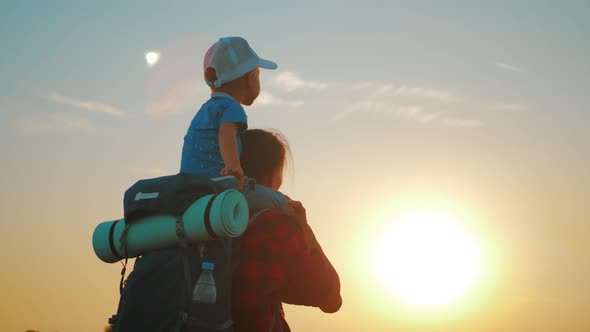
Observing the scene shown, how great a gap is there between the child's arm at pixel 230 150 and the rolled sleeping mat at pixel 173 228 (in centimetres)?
52

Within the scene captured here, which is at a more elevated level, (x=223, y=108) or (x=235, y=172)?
(x=223, y=108)

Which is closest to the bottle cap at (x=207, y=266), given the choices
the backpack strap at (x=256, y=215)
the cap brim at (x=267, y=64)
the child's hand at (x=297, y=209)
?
the backpack strap at (x=256, y=215)

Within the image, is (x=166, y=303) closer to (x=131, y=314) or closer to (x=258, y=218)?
(x=131, y=314)

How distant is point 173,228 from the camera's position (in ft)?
15.6

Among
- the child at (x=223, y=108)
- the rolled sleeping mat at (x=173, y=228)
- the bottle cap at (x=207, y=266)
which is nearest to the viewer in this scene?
the rolled sleeping mat at (x=173, y=228)

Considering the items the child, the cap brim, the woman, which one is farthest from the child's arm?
the cap brim

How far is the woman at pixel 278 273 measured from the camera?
5.02 metres

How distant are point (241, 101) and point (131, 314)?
234cm

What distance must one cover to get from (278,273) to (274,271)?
0.11 feet

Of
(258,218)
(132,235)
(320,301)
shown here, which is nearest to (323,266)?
(320,301)

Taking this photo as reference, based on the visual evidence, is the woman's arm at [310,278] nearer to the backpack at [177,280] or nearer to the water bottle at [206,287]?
the backpack at [177,280]

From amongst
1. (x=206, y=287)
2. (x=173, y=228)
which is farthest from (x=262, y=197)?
(x=206, y=287)

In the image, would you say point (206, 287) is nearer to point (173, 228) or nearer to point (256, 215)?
point (173, 228)

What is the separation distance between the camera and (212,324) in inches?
179
